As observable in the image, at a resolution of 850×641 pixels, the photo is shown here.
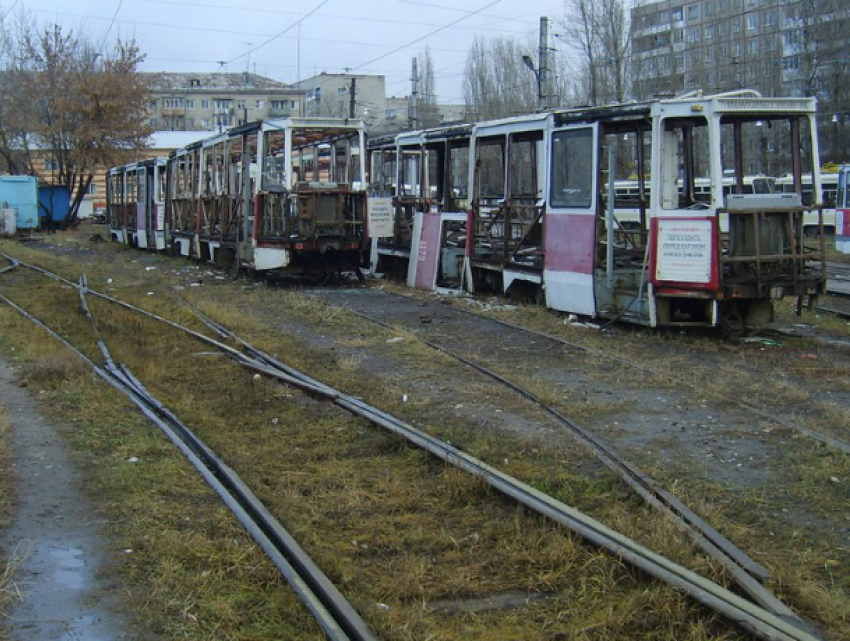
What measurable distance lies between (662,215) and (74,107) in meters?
40.8

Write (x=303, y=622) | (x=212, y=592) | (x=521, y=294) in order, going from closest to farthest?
1. (x=303, y=622)
2. (x=212, y=592)
3. (x=521, y=294)

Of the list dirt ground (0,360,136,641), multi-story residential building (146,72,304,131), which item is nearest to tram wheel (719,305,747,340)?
dirt ground (0,360,136,641)

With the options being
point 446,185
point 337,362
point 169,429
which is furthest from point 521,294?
point 169,429

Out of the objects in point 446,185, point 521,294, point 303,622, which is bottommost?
point 303,622

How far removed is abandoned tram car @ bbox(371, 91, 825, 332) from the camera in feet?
34.7

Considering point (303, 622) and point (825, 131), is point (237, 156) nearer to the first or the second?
point (303, 622)

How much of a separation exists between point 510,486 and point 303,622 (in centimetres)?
187

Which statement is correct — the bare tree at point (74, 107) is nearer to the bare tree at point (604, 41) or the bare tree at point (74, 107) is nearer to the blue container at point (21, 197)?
the blue container at point (21, 197)

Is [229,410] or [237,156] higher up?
[237,156]

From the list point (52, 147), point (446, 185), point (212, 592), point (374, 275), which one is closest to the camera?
point (212, 592)

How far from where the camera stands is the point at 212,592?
13.7ft

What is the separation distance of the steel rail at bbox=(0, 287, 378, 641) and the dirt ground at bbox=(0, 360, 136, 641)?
Result: 730 millimetres

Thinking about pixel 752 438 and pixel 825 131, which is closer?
pixel 752 438

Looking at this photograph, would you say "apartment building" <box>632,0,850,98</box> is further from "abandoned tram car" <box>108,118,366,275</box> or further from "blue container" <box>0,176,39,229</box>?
"abandoned tram car" <box>108,118,366,275</box>
